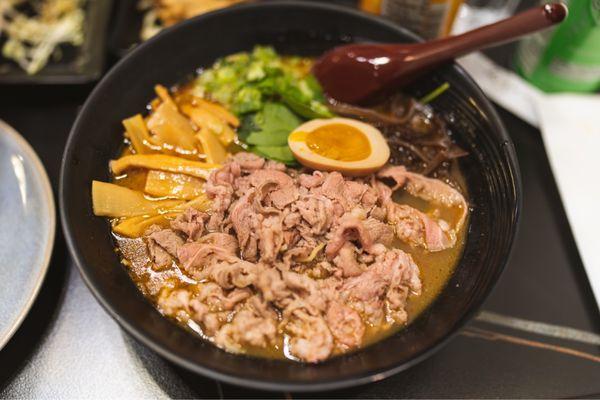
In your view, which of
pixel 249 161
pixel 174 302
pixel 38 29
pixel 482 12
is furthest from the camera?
pixel 482 12

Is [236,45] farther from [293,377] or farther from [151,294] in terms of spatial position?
[293,377]

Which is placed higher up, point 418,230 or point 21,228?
point 418,230

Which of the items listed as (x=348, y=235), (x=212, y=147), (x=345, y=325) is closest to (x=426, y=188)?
(x=348, y=235)

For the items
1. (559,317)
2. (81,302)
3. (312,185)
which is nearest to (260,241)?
(312,185)

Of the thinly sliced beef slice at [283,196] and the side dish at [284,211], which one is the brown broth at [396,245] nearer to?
the side dish at [284,211]

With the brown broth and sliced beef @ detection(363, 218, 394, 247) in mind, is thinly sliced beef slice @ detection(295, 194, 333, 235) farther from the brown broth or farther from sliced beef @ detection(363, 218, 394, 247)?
the brown broth

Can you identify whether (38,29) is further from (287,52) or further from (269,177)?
(269,177)
